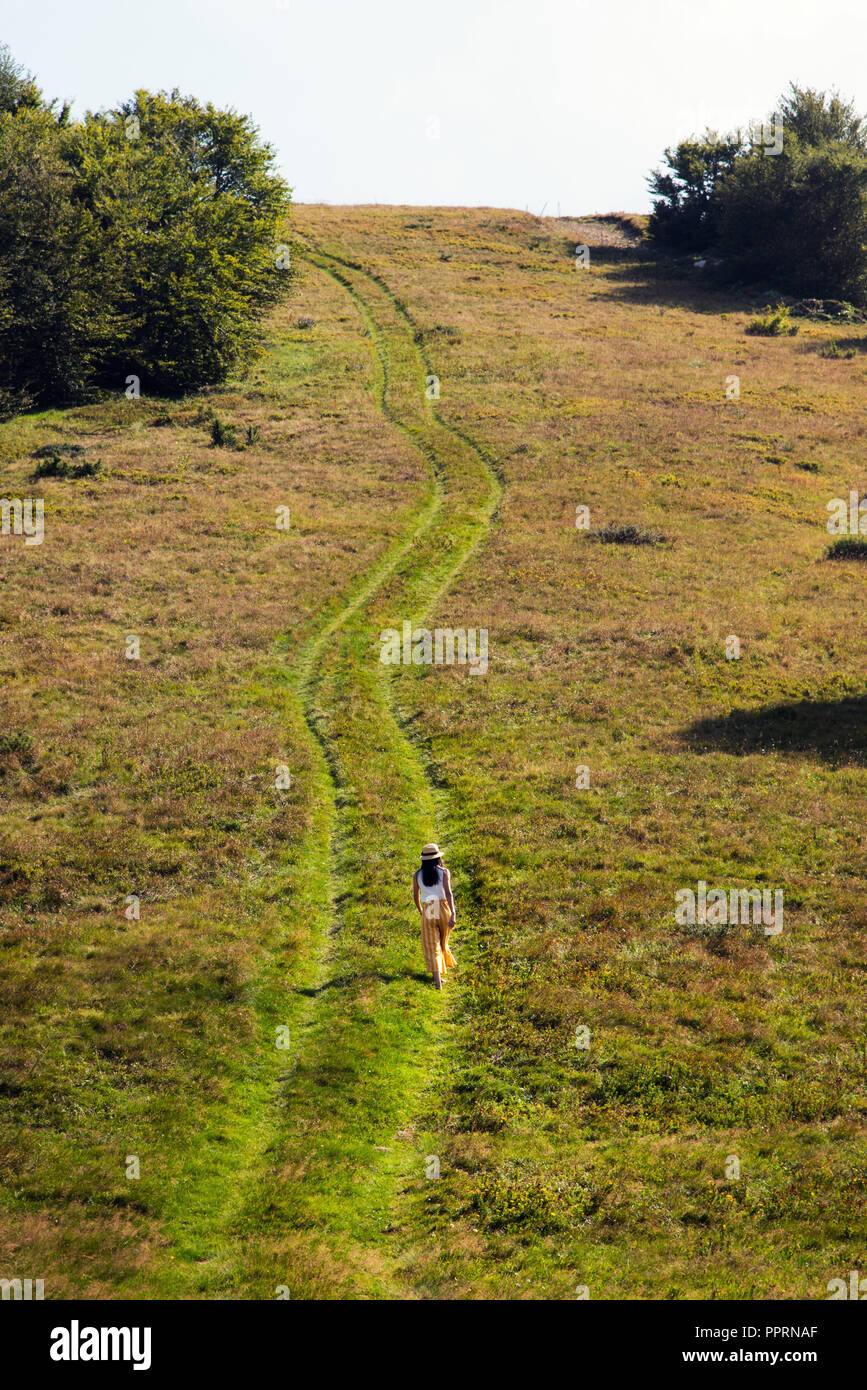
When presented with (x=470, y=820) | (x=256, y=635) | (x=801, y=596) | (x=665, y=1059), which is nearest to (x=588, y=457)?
(x=801, y=596)

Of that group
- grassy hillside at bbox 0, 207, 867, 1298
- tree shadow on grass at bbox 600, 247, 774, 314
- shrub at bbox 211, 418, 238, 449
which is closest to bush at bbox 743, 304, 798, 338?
tree shadow on grass at bbox 600, 247, 774, 314

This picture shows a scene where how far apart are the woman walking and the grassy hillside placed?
27.5 inches

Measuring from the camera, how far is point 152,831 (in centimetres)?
2336

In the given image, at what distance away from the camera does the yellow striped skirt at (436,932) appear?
18.7m

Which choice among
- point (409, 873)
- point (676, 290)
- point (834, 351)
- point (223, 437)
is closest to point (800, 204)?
point (676, 290)

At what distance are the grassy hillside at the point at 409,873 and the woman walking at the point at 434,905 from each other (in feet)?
2.29

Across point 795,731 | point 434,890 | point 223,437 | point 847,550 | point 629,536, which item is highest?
point 223,437

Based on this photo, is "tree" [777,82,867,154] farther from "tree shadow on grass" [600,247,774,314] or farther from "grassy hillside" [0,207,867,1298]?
"grassy hillside" [0,207,867,1298]

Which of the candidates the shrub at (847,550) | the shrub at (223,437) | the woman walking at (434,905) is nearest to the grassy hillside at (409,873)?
the woman walking at (434,905)

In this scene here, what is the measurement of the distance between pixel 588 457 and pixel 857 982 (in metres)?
42.0

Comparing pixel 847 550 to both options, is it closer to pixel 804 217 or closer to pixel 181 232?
pixel 181 232

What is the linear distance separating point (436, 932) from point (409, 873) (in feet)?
12.2

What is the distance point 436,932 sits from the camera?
18938 millimetres
